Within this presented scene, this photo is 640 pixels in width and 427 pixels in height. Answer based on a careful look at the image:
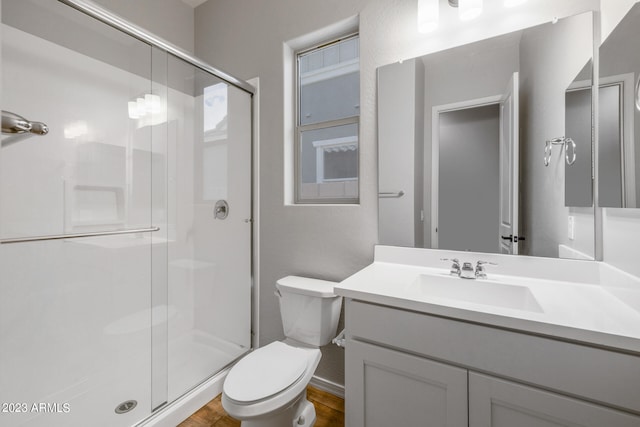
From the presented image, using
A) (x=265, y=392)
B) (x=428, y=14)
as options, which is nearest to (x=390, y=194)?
(x=428, y=14)

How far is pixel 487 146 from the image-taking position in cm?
132

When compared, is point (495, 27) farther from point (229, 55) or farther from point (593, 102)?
point (229, 55)

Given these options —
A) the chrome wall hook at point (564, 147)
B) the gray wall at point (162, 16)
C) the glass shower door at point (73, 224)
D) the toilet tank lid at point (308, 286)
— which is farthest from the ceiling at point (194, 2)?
the chrome wall hook at point (564, 147)

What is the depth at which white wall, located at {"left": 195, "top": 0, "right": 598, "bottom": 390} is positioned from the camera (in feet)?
4.50

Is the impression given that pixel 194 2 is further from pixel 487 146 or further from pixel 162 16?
pixel 487 146

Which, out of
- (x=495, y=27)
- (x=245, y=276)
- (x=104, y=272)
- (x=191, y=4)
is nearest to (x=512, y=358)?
(x=495, y=27)

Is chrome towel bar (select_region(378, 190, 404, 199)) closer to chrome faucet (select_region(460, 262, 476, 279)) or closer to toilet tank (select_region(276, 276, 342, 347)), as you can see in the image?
chrome faucet (select_region(460, 262, 476, 279))

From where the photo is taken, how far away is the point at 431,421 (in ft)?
3.11

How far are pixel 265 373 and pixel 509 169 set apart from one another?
1.42 metres

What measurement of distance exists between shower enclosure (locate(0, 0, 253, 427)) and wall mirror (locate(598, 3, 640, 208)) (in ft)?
5.91

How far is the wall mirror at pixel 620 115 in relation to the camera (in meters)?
0.85

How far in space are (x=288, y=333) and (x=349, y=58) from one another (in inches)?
67.9

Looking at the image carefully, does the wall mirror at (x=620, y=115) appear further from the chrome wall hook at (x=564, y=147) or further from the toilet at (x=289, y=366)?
the toilet at (x=289, y=366)

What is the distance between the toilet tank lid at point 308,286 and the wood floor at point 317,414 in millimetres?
688
